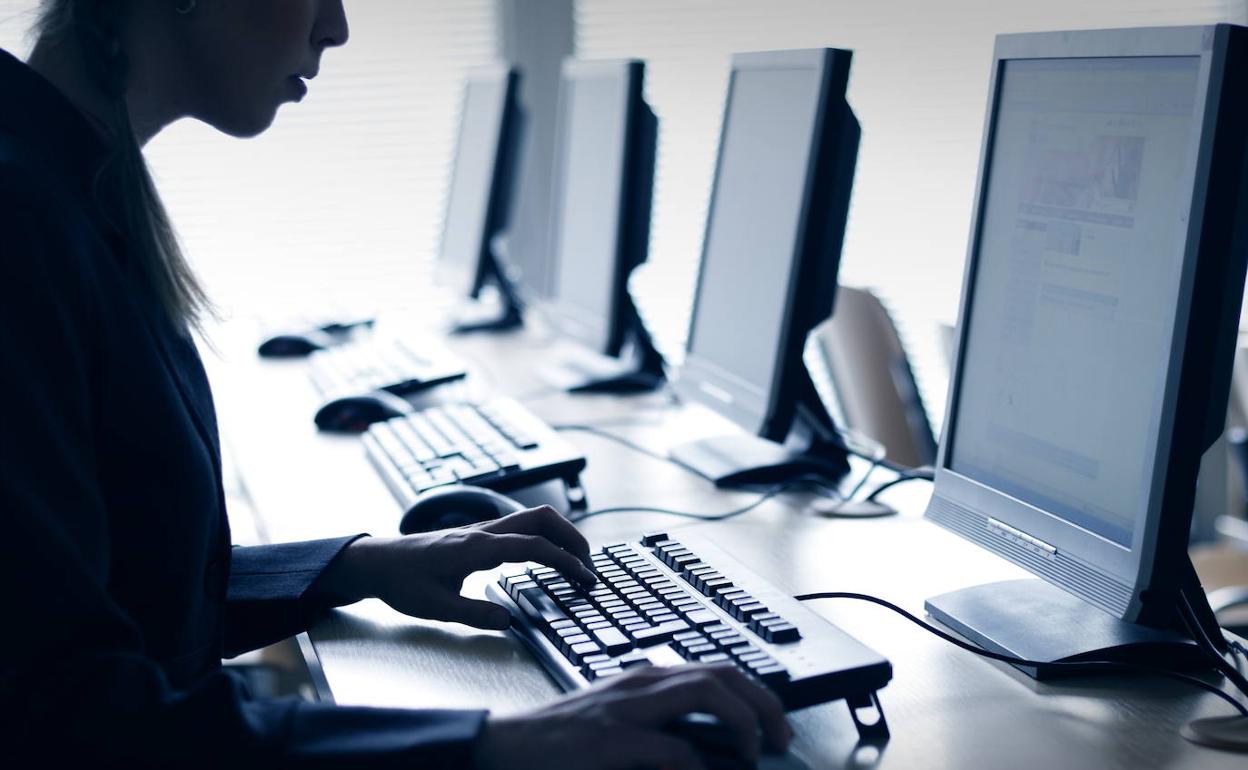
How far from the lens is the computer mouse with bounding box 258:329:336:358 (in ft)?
8.02

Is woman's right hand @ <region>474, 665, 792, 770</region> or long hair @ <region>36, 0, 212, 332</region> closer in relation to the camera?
woman's right hand @ <region>474, 665, 792, 770</region>

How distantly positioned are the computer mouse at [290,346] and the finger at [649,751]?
1.88 meters

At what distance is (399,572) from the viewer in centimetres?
108

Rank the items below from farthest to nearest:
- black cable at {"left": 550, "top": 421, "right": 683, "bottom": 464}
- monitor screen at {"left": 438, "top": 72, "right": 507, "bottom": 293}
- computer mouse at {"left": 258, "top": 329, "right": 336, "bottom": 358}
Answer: monitor screen at {"left": 438, "top": 72, "right": 507, "bottom": 293}, computer mouse at {"left": 258, "top": 329, "right": 336, "bottom": 358}, black cable at {"left": 550, "top": 421, "right": 683, "bottom": 464}

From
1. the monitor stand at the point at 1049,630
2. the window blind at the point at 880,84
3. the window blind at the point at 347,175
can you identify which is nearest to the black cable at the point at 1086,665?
the monitor stand at the point at 1049,630

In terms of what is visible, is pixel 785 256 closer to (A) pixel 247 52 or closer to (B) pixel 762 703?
(A) pixel 247 52

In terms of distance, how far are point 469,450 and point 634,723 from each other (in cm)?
83

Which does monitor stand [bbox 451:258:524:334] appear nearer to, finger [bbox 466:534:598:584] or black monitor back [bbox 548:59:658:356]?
black monitor back [bbox 548:59:658:356]

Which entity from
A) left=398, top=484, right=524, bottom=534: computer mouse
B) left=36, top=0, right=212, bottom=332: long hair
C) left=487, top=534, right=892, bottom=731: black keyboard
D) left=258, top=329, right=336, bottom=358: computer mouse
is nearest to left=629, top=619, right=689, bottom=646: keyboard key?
left=487, top=534, right=892, bottom=731: black keyboard

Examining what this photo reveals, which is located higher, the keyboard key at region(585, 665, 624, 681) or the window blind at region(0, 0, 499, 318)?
the window blind at region(0, 0, 499, 318)

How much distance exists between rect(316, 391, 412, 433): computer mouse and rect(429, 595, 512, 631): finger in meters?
0.84

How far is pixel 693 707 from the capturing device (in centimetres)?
73

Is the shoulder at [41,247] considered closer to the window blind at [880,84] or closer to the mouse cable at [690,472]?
the mouse cable at [690,472]

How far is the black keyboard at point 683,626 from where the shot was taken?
0.85 m
